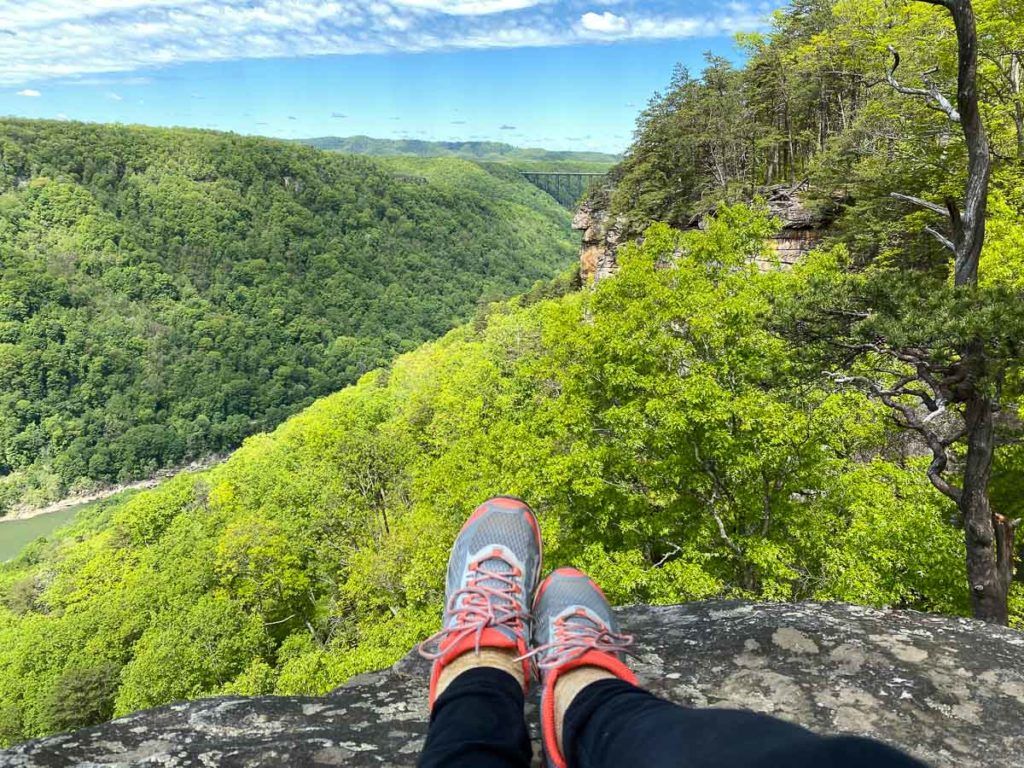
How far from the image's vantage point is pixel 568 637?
2.77 meters

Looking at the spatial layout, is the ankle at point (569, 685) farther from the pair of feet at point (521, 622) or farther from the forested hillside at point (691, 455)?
the forested hillside at point (691, 455)

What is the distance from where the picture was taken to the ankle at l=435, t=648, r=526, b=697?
8.41ft

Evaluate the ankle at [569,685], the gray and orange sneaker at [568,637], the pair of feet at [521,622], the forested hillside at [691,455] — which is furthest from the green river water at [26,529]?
the ankle at [569,685]

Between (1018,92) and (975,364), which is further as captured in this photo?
(1018,92)

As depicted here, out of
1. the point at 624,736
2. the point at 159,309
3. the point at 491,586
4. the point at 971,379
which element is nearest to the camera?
the point at 624,736

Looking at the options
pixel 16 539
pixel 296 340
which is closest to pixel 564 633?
pixel 16 539

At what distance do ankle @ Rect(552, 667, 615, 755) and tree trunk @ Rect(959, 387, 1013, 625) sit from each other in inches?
234

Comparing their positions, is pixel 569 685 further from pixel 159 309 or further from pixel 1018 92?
pixel 159 309

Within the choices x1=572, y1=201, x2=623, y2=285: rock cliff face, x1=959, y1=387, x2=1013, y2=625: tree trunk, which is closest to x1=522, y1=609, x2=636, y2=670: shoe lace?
x1=959, y1=387, x2=1013, y2=625: tree trunk

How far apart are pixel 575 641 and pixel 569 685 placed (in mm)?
331

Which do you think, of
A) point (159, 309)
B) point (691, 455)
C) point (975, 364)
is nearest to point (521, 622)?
point (975, 364)

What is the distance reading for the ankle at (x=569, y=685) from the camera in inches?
88.7

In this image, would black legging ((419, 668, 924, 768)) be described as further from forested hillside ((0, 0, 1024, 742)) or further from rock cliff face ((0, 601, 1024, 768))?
forested hillside ((0, 0, 1024, 742))

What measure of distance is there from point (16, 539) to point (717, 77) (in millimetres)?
107222
